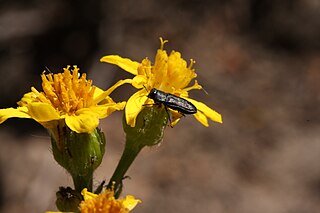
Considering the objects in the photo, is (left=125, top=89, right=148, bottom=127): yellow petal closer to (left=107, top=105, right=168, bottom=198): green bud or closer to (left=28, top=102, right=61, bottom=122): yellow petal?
(left=107, top=105, right=168, bottom=198): green bud

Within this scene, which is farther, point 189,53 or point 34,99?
point 189,53

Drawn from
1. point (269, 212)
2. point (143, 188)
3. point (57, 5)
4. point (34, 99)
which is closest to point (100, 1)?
point (57, 5)

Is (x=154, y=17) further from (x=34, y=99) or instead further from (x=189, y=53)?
(x=34, y=99)

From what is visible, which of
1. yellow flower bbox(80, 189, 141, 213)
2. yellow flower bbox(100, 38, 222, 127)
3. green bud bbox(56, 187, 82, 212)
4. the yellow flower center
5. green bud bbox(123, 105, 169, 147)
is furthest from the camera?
yellow flower bbox(100, 38, 222, 127)

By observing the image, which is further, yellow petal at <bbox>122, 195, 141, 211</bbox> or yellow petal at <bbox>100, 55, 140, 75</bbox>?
yellow petal at <bbox>100, 55, 140, 75</bbox>

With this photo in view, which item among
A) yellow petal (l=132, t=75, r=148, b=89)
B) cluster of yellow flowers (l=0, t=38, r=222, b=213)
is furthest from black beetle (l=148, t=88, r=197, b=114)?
yellow petal (l=132, t=75, r=148, b=89)

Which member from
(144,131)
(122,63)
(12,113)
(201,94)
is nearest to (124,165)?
(144,131)

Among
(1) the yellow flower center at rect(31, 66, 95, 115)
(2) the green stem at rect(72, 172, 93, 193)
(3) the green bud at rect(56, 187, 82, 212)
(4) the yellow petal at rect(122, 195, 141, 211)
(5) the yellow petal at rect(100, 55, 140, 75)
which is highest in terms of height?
(5) the yellow petal at rect(100, 55, 140, 75)

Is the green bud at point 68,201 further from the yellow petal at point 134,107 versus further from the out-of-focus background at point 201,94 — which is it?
the out-of-focus background at point 201,94

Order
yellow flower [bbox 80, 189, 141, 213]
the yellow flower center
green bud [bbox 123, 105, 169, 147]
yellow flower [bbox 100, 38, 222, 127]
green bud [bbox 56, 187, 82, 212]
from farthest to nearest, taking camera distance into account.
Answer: yellow flower [bbox 100, 38, 222, 127] < green bud [bbox 123, 105, 169, 147] < the yellow flower center < green bud [bbox 56, 187, 82, 212] < yellow flower [bbox 80, 189, 141, 213]
